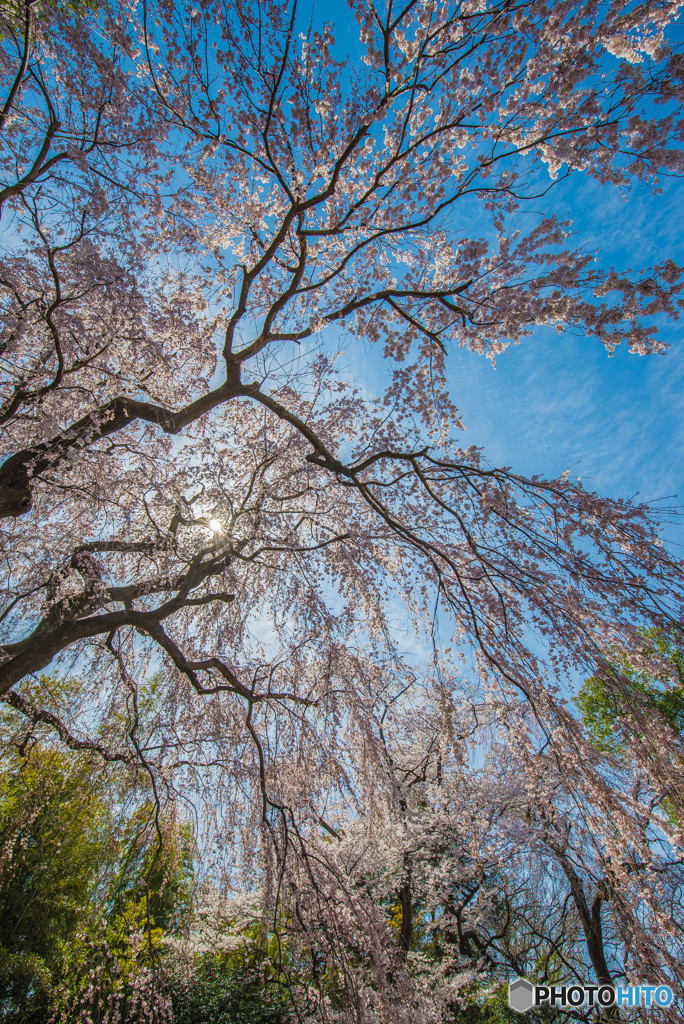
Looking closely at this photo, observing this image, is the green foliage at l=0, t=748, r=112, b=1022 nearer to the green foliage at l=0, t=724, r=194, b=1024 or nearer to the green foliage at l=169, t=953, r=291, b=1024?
the green foliage at l=0, t=724, r=194, b=1024

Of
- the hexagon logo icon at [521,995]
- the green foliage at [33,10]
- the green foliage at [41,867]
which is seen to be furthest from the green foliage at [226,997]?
the green foliage at [33,10]

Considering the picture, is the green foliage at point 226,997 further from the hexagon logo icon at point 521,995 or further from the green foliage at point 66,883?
the hexagon logo icon at point 521,995

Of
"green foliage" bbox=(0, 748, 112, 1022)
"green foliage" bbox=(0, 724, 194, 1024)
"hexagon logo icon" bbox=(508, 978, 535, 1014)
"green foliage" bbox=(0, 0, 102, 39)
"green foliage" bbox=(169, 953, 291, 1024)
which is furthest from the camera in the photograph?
"hexagon logo icon" bbox=(508, 978, 535, 1014)

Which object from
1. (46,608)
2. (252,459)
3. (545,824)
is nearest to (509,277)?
(252,459)

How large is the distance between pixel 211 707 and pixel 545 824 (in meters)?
6.00

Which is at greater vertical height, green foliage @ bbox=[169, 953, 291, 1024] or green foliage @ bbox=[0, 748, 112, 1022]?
green foliage @ bbox=[0, 748, 112, 1022]

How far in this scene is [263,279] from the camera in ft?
16.2

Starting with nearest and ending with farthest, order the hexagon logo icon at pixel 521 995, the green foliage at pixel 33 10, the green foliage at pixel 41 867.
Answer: the green foliage at pixel 33 10 < the green foliage at pixel 41 867 < the hexagon logo icon at pixel 521 995

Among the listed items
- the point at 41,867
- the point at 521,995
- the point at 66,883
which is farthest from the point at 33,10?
the point at 521,995

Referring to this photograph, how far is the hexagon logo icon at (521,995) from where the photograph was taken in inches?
237

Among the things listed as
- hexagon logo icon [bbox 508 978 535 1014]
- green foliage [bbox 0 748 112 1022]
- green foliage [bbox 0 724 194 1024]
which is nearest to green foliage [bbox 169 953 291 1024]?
green foliage [bbox 0 724 194 1024]

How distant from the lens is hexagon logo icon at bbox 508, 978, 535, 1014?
6.02m

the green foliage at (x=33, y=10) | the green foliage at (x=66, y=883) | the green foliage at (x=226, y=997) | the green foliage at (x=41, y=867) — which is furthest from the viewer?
the green foliage at (x=41, y=867)

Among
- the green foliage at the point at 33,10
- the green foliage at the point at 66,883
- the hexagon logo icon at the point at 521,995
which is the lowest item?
the hexagon logo icon at the point at 521,995
